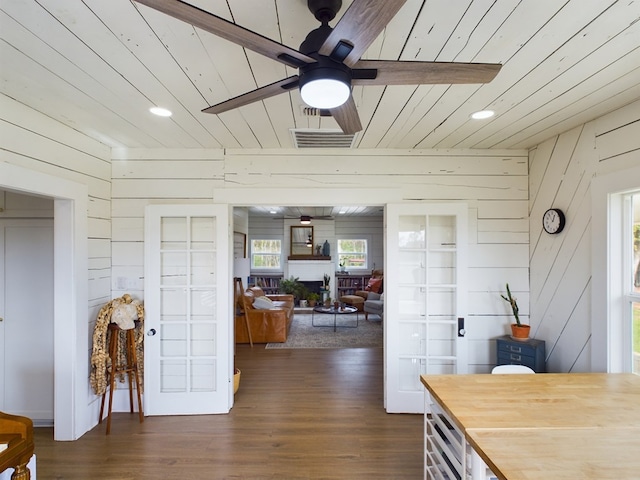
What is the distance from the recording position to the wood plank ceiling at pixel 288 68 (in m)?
1.39

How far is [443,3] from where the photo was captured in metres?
1.33

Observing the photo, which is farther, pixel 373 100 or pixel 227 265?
pixel 227 265

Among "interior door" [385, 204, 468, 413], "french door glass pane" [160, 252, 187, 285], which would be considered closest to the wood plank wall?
"french door glass pane" [160, 252, 187, 285]

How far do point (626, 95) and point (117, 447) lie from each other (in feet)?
14.7

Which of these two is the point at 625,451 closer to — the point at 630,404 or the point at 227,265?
the point at 630,404

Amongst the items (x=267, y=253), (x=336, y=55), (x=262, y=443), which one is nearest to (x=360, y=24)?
(x=336, y=55)

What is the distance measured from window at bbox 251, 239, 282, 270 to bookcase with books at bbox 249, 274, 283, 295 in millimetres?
315

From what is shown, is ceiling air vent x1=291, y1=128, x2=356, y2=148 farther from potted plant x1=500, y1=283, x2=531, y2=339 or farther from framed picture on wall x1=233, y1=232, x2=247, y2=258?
framed picture on wall x1=233, y1=232, x2=247, y2=258

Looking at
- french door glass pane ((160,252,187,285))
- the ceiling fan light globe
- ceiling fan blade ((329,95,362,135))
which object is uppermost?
ceiling fan blade ((329,95,362,135))

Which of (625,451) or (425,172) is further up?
(425,172)

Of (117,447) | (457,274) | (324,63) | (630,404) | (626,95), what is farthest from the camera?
(457,274)

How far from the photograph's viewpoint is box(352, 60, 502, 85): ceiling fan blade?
122 cm

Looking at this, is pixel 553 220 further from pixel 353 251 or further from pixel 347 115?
pixel 353 251

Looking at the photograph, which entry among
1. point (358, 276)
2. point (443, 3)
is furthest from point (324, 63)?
point (358, 276)
